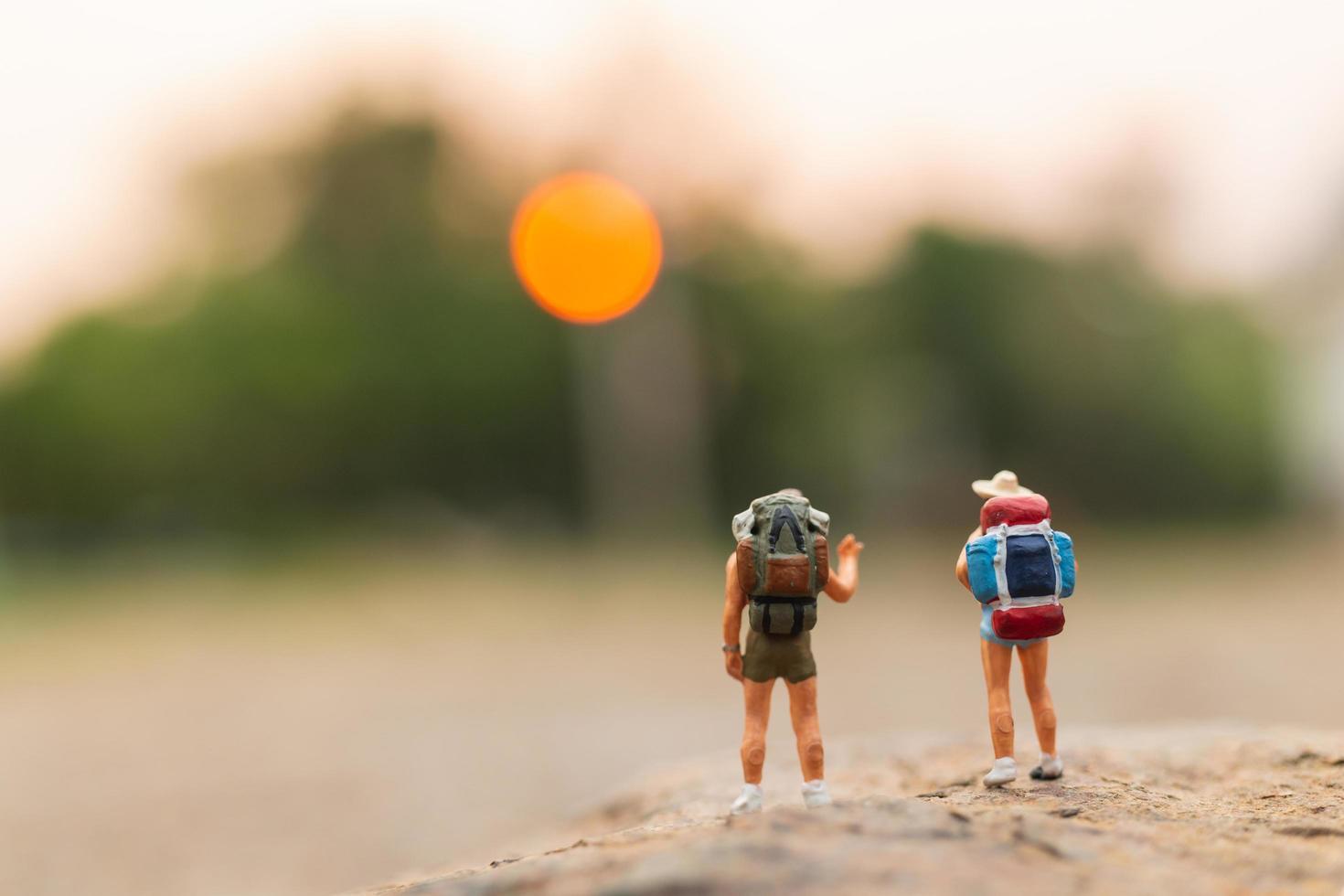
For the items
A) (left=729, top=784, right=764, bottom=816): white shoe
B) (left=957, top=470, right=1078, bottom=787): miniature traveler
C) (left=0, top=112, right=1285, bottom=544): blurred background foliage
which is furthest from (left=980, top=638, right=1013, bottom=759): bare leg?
(left=0, top=112, right=1285, bottom=544): blurred background foliage

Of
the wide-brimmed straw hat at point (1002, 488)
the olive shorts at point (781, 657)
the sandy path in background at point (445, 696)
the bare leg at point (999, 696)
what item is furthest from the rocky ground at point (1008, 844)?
the sandy path in background at point (445, 696)

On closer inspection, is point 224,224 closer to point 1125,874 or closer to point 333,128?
point 333,128

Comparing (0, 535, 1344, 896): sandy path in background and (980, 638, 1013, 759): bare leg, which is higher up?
(980, 638, 1013, 759): bare leg

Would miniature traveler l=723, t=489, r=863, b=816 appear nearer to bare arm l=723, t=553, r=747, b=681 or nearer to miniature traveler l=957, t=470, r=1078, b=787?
bare arm l=723, t=553, r=747, b=681

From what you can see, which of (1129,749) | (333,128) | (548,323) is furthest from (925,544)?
(1129,749)

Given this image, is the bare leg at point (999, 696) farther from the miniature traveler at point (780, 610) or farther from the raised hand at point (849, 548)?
the miniature traveler at point (780, 610)

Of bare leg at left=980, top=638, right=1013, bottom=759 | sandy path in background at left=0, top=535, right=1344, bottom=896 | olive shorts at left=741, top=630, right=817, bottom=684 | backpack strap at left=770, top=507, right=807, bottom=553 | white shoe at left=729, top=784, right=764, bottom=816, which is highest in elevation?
backpack strap at left=770, top=507, right=807, bottom=553

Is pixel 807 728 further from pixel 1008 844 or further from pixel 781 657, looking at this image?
pixel 1008 844
